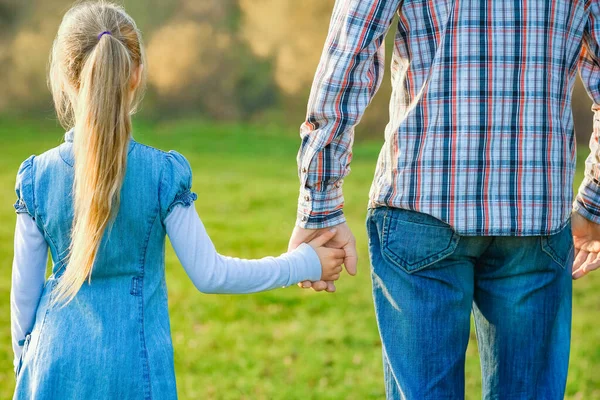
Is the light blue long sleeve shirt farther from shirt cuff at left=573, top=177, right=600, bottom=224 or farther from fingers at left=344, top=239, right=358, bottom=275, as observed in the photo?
shirt cuff at left=573, top=177, right=600, bottom=224

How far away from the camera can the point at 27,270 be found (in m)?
2.00

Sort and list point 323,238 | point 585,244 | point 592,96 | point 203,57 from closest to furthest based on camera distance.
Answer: point 592,96, point 323,238, point 585,244, point 203,57

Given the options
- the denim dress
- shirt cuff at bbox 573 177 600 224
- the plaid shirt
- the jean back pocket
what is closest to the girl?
the denim dress

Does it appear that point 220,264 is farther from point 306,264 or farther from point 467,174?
point 467,174

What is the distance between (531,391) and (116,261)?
1047 mm

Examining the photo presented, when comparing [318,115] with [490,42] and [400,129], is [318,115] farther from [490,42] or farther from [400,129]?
[490,42]

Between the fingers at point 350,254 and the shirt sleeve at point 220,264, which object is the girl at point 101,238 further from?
the fingers at point 350,254

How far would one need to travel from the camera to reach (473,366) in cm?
422

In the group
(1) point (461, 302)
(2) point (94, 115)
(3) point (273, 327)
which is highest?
→ (2) point (94, 115)

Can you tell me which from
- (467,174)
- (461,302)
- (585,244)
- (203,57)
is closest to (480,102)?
(467,174)

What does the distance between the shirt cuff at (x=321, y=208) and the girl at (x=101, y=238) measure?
10.5 inches

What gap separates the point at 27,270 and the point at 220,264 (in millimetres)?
470

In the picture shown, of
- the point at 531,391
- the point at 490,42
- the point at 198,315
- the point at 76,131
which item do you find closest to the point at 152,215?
the point at 76,131

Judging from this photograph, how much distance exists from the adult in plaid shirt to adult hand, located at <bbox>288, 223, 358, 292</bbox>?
22 centimetres
